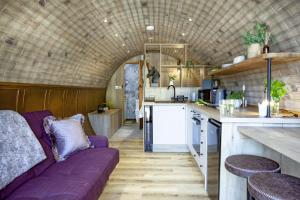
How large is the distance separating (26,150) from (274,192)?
5.69ft

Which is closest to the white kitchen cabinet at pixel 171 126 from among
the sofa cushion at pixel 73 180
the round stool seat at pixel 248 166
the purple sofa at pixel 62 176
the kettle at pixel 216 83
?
the kettle at pixel 216 83

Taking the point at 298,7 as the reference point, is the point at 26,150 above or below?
below

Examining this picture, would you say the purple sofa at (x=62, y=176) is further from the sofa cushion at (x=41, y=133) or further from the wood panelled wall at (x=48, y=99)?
the wood panelled wall at (x=48, y=99)

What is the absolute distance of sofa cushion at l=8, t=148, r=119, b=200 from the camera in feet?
5.21

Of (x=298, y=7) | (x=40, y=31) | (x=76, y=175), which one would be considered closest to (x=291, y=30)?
(x=298, y=7)

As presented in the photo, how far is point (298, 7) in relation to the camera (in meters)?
2.01

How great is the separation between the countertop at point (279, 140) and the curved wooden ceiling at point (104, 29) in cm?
108

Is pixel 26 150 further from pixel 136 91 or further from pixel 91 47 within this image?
pixel 136 91

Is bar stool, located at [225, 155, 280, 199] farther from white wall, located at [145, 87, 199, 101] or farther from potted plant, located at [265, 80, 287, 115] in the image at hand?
white wall, located at [145, 87, 199, 101]

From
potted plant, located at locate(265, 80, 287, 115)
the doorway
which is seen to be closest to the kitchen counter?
potted plant, located at locate(265, 80, 287, 115)

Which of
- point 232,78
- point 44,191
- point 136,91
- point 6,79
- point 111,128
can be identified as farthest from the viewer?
point 136,91

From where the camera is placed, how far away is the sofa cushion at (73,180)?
1.59 m

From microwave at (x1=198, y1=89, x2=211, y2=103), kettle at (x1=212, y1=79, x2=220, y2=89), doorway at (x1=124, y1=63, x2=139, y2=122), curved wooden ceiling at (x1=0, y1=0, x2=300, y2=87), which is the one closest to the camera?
curved wooden ceiling at (x1=0, y1=0, x2=300, y2=87)

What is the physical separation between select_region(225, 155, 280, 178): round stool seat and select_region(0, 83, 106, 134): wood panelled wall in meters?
2.27
